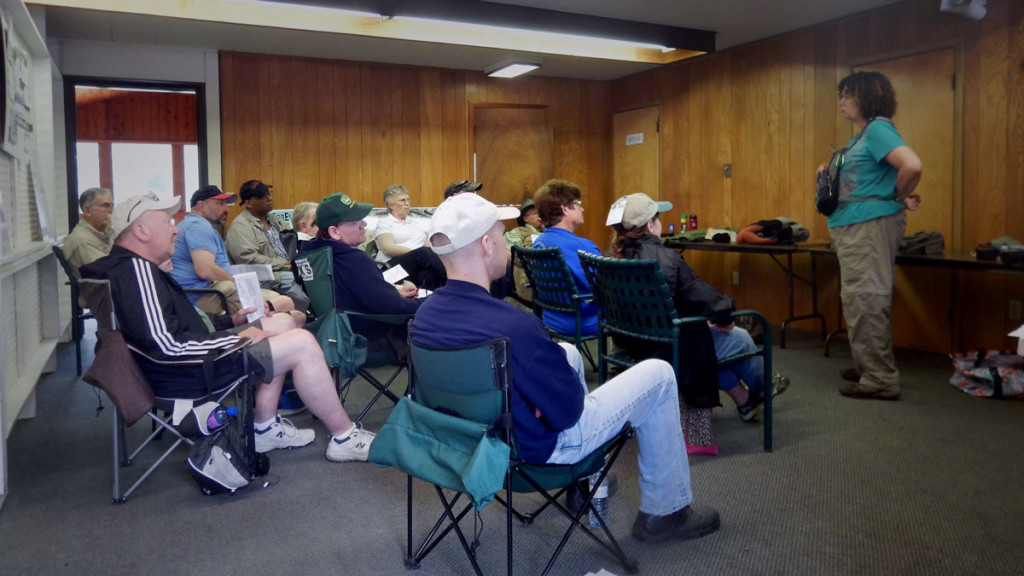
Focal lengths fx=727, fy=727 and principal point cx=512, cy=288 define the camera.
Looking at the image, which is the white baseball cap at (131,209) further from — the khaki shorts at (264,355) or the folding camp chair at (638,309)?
the folding camp chair at (638,309)

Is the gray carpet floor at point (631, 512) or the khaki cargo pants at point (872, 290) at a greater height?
the khaki cargo pants at point (872, 290)

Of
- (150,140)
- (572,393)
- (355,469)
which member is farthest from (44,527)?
(150,140)

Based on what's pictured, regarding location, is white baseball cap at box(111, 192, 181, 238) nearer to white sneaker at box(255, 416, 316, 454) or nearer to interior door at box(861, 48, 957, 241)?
white sneaker at box(255, 416, 316, 454)

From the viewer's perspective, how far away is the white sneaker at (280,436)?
10.1ft

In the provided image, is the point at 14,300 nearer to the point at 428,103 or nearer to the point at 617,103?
the point at 428,103

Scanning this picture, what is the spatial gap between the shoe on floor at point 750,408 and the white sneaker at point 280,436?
1980 millimetres

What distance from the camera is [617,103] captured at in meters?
8.23

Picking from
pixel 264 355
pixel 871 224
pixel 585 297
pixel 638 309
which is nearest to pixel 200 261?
pixel 264 355

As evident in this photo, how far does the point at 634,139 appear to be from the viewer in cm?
795

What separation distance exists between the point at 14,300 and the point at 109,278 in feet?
5.03

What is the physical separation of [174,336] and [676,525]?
5.80 ft

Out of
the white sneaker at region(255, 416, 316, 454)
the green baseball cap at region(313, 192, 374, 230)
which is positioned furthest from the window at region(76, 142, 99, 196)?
the white sneaker at region(255, 416, 316, 454)

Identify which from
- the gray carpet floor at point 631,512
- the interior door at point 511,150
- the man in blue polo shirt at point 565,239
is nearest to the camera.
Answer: the gray carpet floor at point 631,512

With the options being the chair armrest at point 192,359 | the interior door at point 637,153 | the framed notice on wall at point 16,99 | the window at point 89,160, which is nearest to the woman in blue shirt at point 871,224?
the chair armrest at point 192,359
